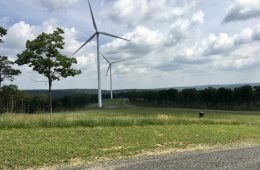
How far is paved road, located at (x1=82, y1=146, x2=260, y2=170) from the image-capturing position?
41.6ft

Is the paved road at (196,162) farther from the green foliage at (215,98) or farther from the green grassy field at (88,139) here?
the green foliage at (215,98)

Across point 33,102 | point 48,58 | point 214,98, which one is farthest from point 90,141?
point 214,98

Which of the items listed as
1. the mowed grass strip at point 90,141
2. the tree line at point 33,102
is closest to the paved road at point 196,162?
the mowed grass strip at point 90,141

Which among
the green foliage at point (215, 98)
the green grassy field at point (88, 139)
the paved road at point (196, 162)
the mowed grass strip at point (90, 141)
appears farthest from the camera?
the green foliage at point (215, 98)

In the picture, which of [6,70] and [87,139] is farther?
[6,70]

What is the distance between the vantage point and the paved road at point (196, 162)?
12680 millimetres

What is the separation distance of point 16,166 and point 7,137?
5.52m

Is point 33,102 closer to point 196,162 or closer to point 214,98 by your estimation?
point 196,162

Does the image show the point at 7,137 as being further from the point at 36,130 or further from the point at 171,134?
the point at 171,134

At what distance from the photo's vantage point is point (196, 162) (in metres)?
13.6

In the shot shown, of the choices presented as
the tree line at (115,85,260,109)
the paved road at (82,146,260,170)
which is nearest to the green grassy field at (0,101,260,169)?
the paved road at (82,146,260,170)

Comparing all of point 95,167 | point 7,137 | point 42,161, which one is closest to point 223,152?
point 95,167

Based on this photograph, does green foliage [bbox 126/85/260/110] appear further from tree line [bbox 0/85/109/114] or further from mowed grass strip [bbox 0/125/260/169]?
mowed grass strip [bbox 0/125/260/169]

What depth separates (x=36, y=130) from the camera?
2058cm
